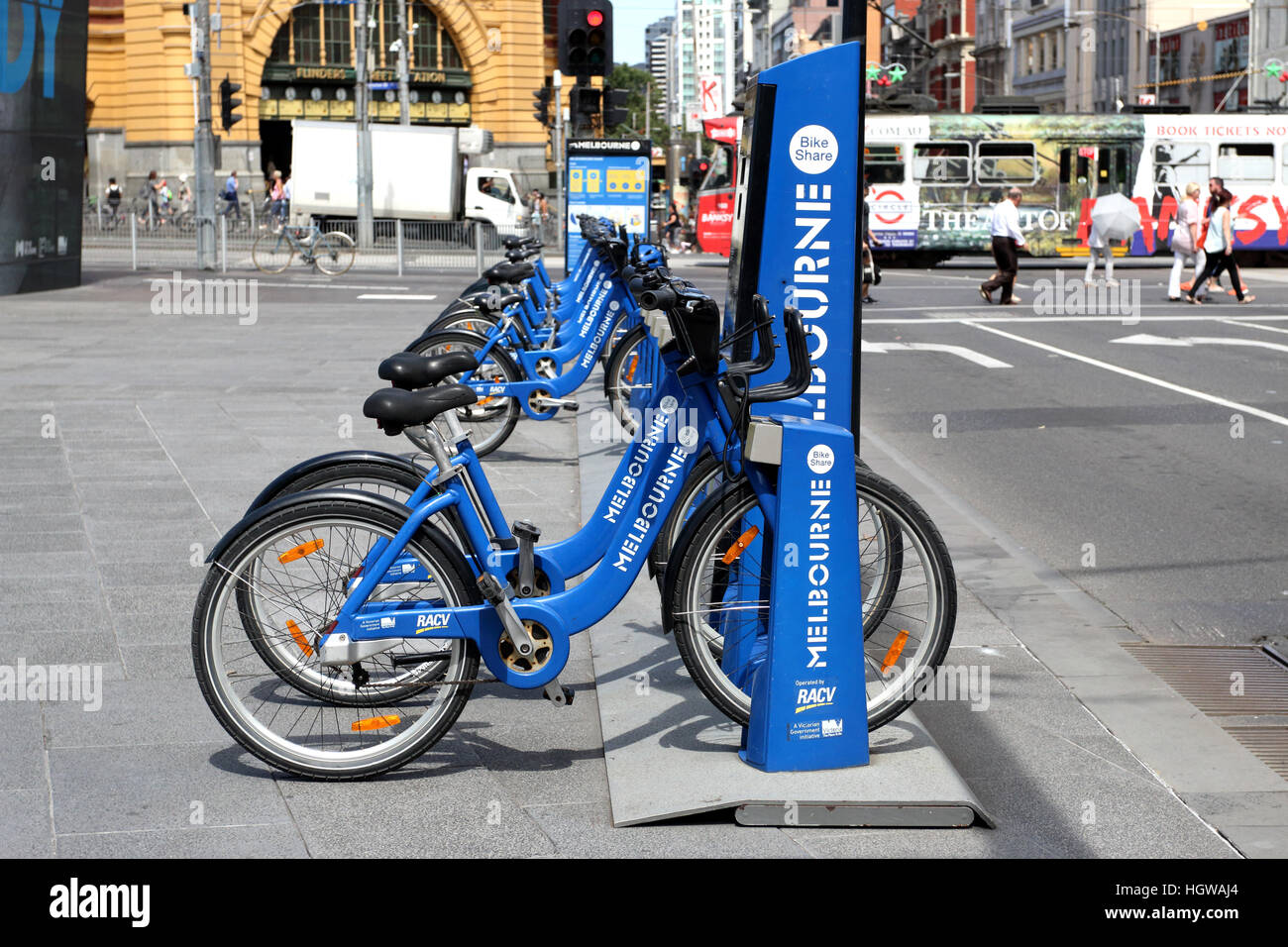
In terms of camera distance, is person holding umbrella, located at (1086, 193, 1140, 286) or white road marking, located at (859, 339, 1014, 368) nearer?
white road marking, located at (859, 339, 1014, 368)

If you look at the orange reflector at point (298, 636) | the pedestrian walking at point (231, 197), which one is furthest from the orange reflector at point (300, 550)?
the pedestrian walking at point (231, 197)

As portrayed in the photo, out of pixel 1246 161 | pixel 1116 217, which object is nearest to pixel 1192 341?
pixel 1116 217

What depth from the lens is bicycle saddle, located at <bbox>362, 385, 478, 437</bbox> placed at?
4.41 m

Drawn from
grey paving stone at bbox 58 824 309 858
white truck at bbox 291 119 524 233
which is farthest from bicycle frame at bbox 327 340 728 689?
white truck at bbox 291 119 524 233

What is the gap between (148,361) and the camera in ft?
48.6

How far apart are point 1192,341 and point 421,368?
49.0 ft

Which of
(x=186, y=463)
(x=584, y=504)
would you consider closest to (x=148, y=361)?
(x=186, y=463)

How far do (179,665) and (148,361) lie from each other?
32.6 ft

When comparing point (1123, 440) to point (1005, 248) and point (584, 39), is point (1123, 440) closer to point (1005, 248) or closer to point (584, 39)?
point (584, 39)

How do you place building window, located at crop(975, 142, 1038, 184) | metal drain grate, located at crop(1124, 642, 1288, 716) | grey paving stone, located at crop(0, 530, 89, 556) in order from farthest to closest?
building window, located at crop(975, 142, 1038, 184), grey paving stone, located at crop(0, 530, 89, 556), metal drain grate, located at crop(1124, 642, 1288, 716)

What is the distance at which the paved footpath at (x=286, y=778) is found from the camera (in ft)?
13.3

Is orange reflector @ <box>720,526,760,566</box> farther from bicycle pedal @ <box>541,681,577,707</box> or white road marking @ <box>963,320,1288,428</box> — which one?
white road marking @ <box>963,320,1288,428</box>
